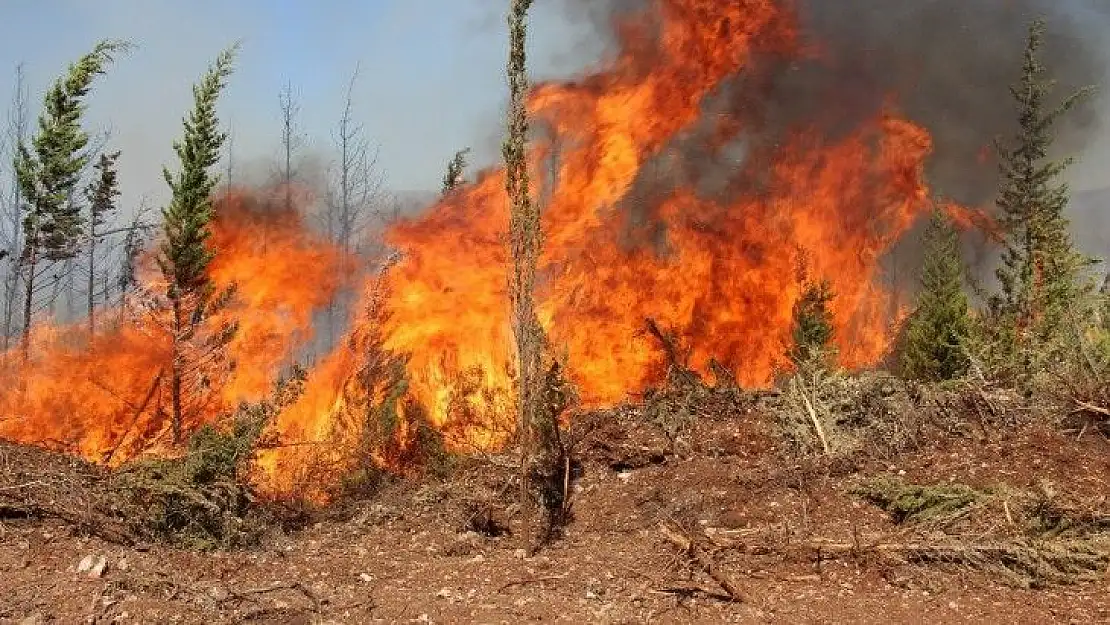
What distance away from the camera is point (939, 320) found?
2377cm

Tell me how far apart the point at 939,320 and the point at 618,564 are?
66.0ft

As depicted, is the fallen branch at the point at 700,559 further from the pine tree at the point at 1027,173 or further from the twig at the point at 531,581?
the pine tree at the point at 1027,173

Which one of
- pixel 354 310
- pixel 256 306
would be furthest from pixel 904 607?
pixel 256 306

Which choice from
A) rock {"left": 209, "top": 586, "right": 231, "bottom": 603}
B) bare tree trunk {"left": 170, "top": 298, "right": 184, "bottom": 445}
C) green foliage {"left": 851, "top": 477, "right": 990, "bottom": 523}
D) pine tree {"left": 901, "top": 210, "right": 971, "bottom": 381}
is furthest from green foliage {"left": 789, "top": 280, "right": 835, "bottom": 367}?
rock {"left": 209, "top": 586, "right": 231, "bottom": 603}

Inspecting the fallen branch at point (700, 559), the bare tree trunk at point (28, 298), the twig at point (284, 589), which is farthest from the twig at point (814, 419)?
the bare tree trunk at point (28, 298)

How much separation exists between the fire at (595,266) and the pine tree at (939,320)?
246cm

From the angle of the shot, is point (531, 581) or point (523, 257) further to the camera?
point (523, 257)

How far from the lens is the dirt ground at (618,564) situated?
19.8ft

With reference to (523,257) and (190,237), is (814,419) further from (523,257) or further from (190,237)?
(190,237)

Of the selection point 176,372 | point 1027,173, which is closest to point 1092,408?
point 176,372

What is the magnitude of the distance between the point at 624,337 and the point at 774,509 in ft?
Result: 26.0

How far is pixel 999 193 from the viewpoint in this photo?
32.4 metres

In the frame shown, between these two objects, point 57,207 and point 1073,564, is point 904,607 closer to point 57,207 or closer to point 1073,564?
point 1073,564

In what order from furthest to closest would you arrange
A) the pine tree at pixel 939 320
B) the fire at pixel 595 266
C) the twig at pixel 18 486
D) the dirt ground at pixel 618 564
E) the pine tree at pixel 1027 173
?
the pine tree at pixel 1027 173, the pine tree at pixel 939 320, the fire at pixel 595 266, the twig at pixel 18 486, the dirt ground at pixel 618 564
